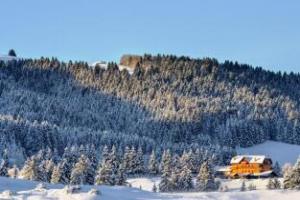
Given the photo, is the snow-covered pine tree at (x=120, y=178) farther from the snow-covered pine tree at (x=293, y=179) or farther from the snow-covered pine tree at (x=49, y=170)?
the snow-covered pine tree at (x=293, y=179)

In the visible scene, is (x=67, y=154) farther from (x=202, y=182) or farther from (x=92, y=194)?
(x=92, y=194)

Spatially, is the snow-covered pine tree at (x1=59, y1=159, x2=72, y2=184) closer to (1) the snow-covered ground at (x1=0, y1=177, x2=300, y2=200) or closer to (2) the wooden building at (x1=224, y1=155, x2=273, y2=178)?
(1) the snow-covered ground at (x1=0, y1=177, x2=300, y2=200)

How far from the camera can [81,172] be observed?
120 metres

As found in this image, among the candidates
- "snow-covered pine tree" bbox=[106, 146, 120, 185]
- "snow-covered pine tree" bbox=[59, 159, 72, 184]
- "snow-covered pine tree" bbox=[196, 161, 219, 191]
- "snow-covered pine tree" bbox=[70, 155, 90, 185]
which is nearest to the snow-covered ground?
"snow-covered pine tree" bbox=[70, 155, 90, 185]

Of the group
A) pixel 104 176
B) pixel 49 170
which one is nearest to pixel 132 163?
pixel 49 170

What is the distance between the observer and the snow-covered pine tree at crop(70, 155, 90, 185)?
387 ft

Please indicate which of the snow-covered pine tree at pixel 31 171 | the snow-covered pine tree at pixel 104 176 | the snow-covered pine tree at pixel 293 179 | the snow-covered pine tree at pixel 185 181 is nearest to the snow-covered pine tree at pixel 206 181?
the snow-covered pine tree at pixel 185 181

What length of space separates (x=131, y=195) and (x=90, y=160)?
4647cm

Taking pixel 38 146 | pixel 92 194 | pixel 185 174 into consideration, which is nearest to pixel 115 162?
pixel 185 174

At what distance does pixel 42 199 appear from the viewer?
266 feet

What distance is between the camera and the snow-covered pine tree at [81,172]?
11786cm

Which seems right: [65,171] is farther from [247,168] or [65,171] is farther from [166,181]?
[247,168]

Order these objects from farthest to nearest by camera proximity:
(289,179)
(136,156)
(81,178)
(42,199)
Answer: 1. (136,156)
2. (81,178)
3. (289,179)
4. (42,199)

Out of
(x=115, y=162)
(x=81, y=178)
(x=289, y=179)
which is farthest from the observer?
(x=115, y=162)
